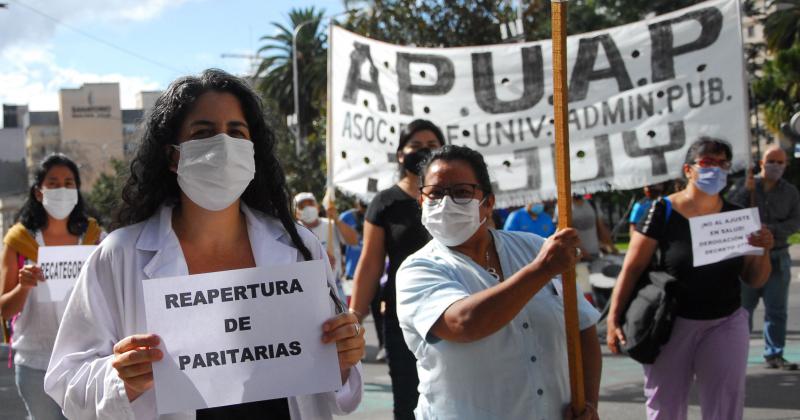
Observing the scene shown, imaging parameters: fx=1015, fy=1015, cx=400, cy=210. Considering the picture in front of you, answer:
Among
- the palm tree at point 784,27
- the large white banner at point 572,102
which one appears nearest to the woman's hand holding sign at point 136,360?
the large white banner at point 572,102

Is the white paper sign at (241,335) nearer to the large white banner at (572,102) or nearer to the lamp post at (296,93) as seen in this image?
the large white banner at (572,102)

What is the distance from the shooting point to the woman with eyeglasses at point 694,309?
4926mm

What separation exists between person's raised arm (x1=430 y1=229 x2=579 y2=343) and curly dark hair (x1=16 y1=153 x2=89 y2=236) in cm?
316

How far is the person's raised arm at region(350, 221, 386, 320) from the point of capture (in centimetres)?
537

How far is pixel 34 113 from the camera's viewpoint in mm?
108812

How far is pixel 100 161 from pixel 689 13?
97.2m

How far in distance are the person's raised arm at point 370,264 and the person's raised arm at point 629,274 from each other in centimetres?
123

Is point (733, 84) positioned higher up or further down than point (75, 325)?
higher up

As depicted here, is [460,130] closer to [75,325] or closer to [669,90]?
[669,90]

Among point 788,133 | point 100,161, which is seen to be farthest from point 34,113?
point 788,133

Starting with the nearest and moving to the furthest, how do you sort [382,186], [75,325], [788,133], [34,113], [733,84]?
1. [75,325]
2. [733,84]
3. [382,186]
4. [788,133]
5. [34,113]

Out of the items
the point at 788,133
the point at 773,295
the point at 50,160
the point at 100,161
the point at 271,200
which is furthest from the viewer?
the point at 100,161

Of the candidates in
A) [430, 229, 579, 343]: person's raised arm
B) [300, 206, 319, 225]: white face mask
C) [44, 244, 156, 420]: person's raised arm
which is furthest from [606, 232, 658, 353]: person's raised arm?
[300, 206, 319, 225]: white face mask

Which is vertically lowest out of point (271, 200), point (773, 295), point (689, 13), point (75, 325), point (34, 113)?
point (773, 295)
